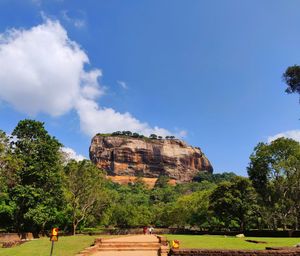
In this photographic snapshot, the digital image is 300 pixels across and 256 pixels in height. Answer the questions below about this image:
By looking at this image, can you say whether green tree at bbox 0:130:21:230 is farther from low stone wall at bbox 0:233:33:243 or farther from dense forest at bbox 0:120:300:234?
low stone wall at bbox 0:233:33:243

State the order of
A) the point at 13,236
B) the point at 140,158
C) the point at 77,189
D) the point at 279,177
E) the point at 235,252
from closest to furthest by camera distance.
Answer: the point at 235,252 < the point at 13,236 < the point at 279,177 < the point at 77,189 < the point at 140,158

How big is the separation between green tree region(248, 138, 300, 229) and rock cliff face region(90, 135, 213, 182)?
142541mm

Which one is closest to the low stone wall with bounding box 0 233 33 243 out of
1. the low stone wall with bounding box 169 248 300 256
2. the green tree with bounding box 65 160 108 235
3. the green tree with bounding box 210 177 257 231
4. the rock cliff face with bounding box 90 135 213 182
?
the green tree with bounding box 65 160 108 235

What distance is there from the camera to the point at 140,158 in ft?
615

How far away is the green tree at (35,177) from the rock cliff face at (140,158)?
14604 centimetres

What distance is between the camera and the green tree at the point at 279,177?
38.8 m

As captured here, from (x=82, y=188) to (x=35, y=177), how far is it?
1047 centimetres

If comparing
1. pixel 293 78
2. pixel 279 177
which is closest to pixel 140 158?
pixel 279 177

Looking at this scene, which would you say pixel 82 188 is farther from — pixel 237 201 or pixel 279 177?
pixel 279 177

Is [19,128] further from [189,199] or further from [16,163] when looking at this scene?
[189,199]

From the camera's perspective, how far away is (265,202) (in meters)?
42.5

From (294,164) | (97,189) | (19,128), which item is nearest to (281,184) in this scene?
(294,164)

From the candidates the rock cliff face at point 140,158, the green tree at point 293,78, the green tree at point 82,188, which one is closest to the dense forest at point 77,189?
the green tree at point 82,188

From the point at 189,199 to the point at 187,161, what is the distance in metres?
126
